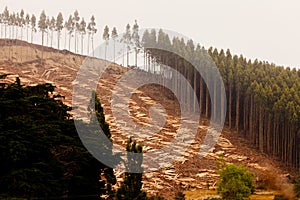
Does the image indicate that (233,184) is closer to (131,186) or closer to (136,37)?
(131,186)

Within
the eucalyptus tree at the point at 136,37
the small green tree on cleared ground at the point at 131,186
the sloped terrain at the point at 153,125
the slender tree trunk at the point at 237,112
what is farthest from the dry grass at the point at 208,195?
the eucalyptus tree at the point at 136,37

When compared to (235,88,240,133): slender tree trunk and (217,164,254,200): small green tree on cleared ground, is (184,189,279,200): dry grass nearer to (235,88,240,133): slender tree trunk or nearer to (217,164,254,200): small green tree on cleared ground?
(217,164,254,200): small green tree on cleared ground

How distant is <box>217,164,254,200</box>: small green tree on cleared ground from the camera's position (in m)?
31.1

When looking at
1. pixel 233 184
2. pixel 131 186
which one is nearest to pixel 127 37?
pixel 233 184

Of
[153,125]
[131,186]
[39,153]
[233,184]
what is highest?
[39,153]

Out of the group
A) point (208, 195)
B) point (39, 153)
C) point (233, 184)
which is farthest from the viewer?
point (208, 195)

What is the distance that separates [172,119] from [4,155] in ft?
153

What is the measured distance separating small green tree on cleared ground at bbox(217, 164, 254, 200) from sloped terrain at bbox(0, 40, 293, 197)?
2.42 m

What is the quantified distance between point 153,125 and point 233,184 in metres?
26.0

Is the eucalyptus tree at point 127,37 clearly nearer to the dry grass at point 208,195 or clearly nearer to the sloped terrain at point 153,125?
the sloped terrain at point 153,125

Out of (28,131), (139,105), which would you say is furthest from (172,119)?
(28,131)

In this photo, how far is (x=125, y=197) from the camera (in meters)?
20.7

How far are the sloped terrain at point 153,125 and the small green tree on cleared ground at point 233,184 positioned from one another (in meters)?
2.42

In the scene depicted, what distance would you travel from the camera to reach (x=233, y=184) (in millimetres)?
31141
